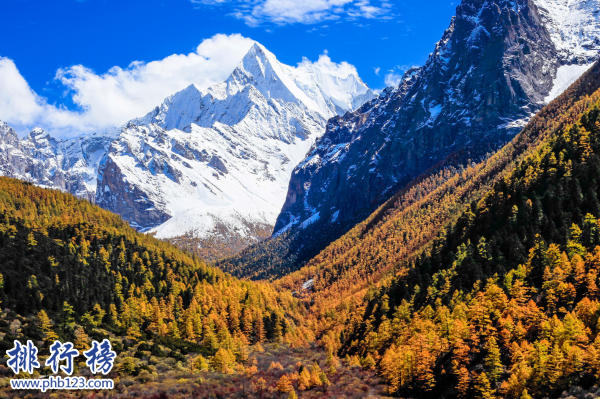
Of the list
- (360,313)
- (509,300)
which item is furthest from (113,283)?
(509,300)

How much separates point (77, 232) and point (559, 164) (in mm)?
164230

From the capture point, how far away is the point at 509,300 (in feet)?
313

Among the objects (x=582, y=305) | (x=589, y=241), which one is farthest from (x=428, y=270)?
(x=582, y=305)

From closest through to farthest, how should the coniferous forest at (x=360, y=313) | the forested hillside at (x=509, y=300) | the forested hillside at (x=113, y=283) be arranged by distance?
1. the forested hillside at (x=509, y=300)
2. the coniferous forest at (x=360, y=313)
3. the forested hillside at (x=113, y=283)

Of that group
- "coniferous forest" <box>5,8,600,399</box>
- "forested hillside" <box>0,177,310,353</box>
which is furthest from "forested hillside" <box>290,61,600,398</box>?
"forested hillside" <box>0,177,310,353</box>

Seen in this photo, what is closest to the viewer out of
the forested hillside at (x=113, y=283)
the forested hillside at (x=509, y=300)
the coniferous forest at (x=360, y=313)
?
the forested hillside at (x=509, y=300)

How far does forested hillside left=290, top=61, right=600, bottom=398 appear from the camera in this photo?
72875 millimetres

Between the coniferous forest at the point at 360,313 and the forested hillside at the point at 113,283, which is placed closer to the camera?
the coniferous forest at the point at 360,313

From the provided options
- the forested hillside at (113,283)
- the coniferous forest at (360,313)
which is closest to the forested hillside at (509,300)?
the coniferous forest at (360,313)

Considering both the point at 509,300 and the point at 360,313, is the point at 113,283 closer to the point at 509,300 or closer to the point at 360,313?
the point at 360,313

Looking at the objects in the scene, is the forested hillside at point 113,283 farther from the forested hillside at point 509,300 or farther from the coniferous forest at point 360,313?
the forested hillside at point 509,300

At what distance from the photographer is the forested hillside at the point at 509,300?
239 ft

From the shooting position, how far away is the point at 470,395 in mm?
74938

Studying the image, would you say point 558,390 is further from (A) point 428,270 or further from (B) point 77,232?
(B) point 77,232
